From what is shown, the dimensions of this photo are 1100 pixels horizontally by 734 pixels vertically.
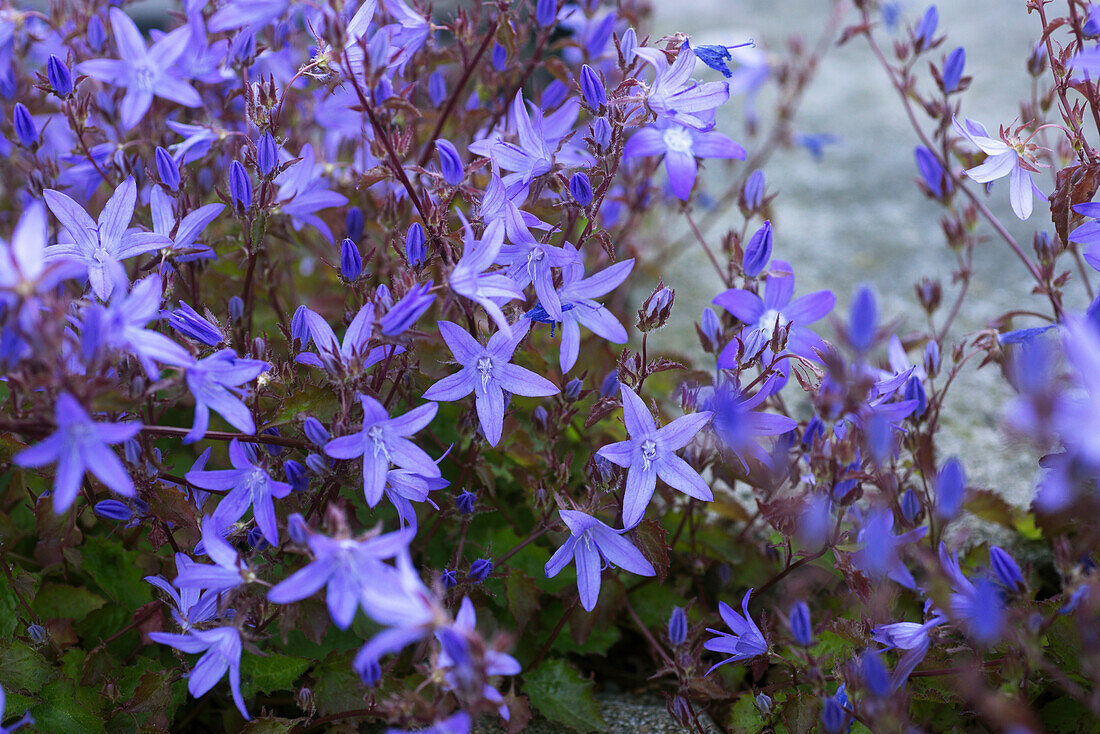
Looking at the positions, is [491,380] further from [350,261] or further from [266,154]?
[266,154]

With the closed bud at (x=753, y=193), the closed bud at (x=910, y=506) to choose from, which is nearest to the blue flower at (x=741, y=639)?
the closed bud at (x=910, y=506)

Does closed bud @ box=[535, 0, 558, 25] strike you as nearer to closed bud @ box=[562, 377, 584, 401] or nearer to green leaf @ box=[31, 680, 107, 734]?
closed bud @ box=[562, 377, 584, 401]

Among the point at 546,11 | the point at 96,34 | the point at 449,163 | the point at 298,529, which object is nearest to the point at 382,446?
the point at 298,529

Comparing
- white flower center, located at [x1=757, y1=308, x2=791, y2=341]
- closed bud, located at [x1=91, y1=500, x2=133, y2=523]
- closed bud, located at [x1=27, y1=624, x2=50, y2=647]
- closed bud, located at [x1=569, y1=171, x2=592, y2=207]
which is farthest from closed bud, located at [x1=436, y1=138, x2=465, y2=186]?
closed bud, located at [x1=27, y1=624, x2=50, y2=647]

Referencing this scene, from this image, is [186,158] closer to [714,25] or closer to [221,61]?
[221,61]

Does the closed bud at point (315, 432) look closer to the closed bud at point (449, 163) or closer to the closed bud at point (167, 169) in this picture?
the closed bud at point (449, 163)
